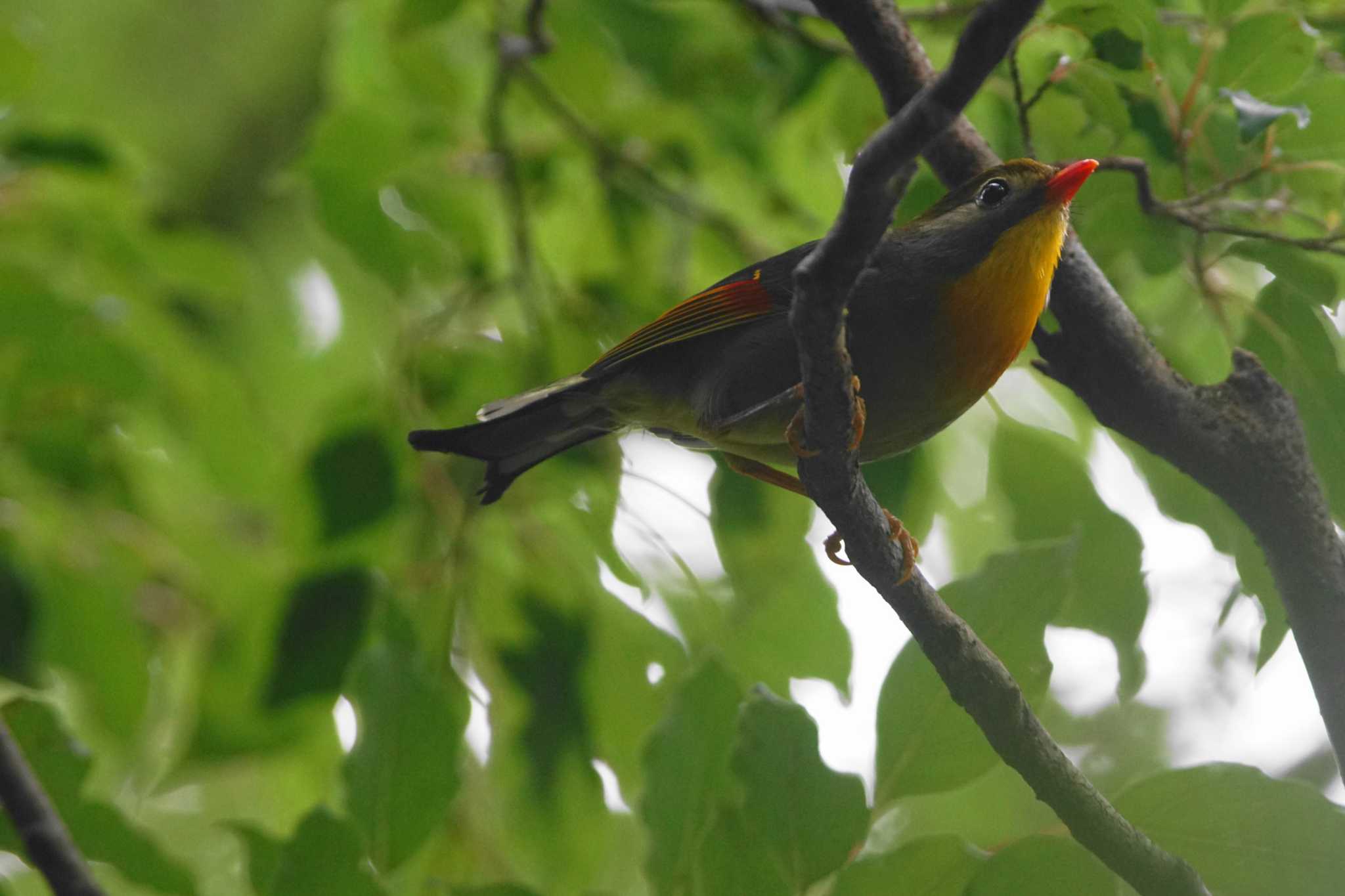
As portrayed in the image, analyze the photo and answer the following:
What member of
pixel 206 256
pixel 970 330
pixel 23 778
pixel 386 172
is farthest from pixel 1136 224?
pixel 206 256

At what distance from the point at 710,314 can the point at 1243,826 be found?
1.45 meters

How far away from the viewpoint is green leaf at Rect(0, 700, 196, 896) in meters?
2.26

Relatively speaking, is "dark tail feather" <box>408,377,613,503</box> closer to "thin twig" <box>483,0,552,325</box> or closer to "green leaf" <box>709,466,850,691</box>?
"green leaf" <box>709,466,850,691</box>

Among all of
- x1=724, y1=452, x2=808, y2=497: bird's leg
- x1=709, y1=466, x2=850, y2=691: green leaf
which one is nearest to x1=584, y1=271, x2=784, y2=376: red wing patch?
x1=724, y1=452, x2=808, y2=497: bird's leg

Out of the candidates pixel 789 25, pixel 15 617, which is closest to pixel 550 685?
pixel 15 617

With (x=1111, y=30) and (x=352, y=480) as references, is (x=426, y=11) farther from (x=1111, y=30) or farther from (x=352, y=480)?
(x=1111, y=30)

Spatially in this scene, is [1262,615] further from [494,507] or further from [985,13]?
[494,507]

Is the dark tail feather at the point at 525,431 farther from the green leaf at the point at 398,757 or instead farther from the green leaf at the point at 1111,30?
the green leaf at the point at 1111,30

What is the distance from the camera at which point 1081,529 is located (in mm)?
2703

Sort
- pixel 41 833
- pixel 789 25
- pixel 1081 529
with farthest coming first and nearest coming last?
pixel 789 25, pixel 1081 529, pixel 41 833

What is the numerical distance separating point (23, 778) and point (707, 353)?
162cm

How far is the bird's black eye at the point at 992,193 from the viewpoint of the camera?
2.59 meters

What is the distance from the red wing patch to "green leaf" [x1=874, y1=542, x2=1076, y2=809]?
2.60 ft

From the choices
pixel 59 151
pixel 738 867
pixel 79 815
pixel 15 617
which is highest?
pixel 738 867
